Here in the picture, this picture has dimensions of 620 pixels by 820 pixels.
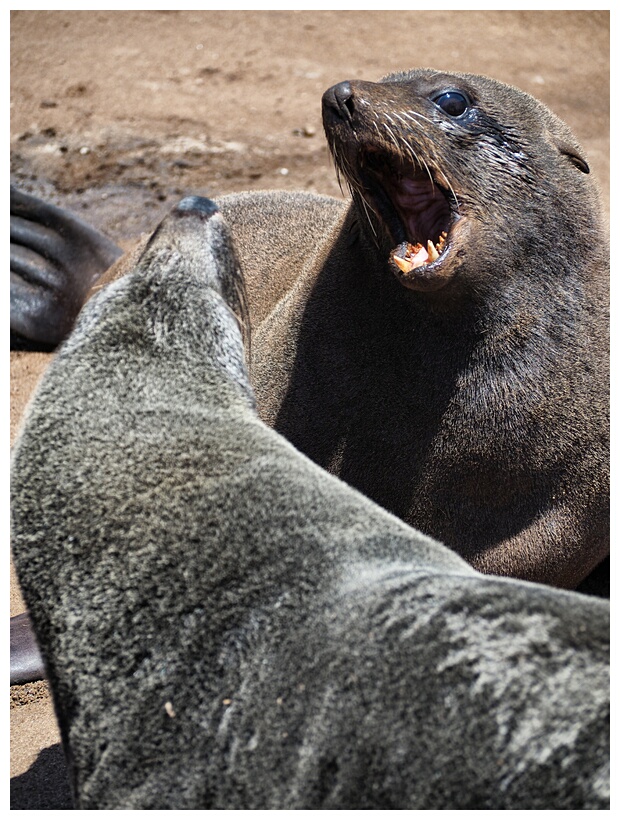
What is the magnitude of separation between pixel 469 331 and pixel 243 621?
4.92ft

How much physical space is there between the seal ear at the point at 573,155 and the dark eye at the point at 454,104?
33 centimetres

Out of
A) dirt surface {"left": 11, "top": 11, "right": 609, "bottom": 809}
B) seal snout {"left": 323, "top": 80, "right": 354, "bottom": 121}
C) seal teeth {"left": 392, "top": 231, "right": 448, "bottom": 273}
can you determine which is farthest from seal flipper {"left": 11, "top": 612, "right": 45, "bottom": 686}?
dirt surface {"left": 11, "top": 11, "right": 609, "bottom": 809}

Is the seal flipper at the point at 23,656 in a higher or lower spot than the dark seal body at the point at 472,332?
lower

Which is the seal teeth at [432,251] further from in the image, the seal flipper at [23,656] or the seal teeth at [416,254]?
the seal flipper at [23,656]

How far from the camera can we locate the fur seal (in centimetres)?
319

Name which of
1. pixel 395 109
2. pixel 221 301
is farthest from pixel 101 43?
pixel 221 301

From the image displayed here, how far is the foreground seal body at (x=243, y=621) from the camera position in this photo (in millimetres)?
1703

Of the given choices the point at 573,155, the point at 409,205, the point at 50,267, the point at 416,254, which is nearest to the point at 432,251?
the point at 416,254

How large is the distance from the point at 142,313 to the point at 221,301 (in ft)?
0.67

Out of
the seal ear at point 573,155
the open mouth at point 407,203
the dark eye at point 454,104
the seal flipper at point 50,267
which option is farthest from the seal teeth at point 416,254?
the seal flipper at point 50,267

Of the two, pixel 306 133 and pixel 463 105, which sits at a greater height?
pixel 463 105

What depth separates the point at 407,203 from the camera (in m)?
3.37

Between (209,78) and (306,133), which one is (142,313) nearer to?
(306,133)
